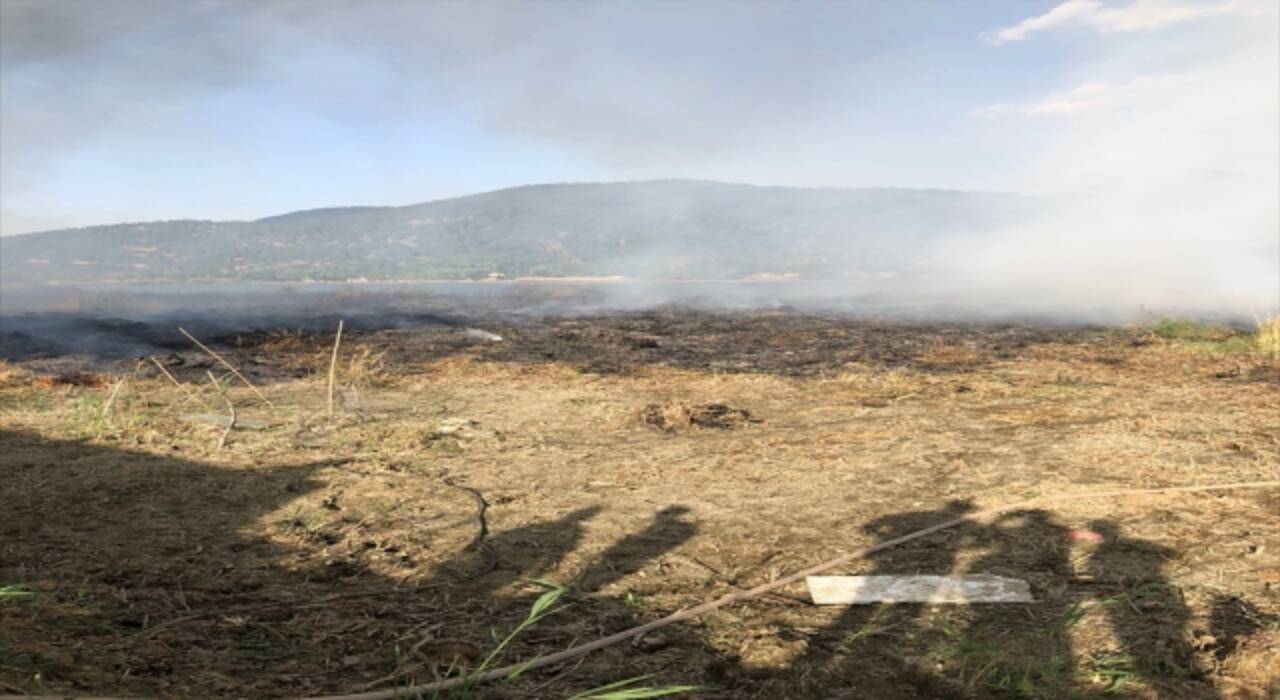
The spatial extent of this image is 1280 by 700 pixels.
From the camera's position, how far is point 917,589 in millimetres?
3635

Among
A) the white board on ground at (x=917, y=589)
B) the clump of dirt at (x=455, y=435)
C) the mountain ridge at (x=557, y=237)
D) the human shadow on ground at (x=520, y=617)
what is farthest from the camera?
the mountain ridge at (x=557, y=237)

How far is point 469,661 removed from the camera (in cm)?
292

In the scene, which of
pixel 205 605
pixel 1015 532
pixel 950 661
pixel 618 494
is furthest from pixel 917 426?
pixel 205 605

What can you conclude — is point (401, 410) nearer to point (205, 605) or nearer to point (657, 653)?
point (205, 605)

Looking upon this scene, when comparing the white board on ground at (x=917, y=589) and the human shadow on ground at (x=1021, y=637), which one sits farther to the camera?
the white board on ground at (x=917, y=589)

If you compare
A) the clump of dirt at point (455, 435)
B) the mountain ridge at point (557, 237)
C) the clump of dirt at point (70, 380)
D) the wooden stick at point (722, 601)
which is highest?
the mountain ridge at point (557, 237)

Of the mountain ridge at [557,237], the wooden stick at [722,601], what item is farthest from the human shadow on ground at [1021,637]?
the mountain ridge at [557,237]

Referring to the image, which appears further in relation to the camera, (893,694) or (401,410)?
(401,410)

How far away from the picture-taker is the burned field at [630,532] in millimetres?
2887

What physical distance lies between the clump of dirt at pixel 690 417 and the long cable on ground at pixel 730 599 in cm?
304

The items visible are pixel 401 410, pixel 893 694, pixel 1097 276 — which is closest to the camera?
pixel 893 694

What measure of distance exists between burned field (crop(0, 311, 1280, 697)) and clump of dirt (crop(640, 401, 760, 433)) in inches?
1.6

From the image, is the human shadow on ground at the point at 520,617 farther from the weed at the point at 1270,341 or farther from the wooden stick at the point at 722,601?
the weed at the point at 1270,341

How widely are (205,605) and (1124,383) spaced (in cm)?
982
